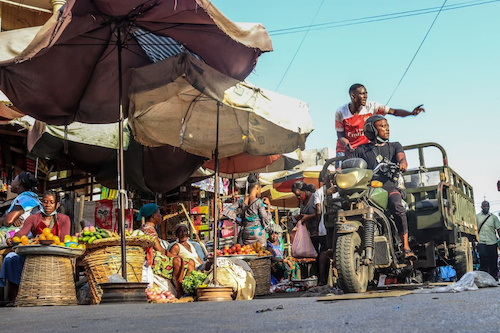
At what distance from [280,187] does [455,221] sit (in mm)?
8787

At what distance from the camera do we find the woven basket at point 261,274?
8680mm

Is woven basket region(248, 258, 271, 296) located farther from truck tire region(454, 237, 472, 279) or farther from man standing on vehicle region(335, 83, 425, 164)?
truck tire region(454, 237, 472, 279)

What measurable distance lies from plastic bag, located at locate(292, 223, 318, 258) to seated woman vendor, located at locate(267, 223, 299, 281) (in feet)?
→ 4.44

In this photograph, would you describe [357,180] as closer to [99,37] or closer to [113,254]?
[113,254]

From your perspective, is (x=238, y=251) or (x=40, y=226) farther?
(x=238, y=251)

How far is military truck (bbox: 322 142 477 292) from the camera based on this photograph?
6.68m

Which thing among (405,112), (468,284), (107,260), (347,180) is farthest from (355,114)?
(107,260)

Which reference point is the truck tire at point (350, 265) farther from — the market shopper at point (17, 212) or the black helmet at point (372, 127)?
the market shopper at point (17, 212)

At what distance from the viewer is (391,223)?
7.54 meters

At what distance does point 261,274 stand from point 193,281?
1545mm

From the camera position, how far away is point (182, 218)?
522 inches

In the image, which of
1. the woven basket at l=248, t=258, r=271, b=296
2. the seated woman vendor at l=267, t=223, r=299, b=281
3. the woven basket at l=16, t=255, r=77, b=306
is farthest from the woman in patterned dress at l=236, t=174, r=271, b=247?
the woven basket at l=16, t=255, r=77, b=306

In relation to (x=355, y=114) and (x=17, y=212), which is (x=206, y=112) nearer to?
(x=355, y=114)

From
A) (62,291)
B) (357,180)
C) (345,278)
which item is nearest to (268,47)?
(357,180)
